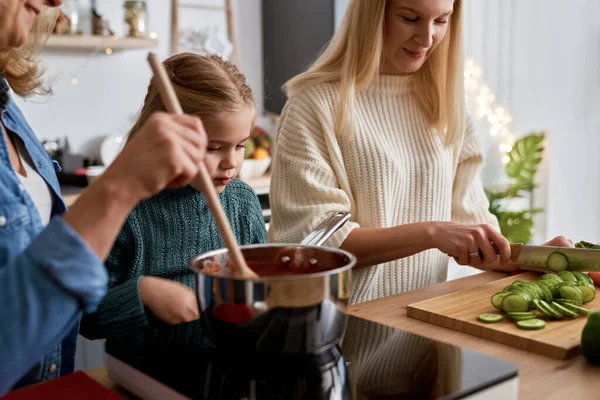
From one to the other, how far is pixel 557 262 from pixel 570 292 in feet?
0.61

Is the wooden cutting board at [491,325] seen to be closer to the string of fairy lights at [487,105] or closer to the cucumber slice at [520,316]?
the cucumber slice at [520,316]

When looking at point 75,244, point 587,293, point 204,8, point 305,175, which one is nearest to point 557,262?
point 587,293

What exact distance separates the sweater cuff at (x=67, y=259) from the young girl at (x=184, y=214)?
0.34m

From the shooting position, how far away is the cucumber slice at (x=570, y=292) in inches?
44.6

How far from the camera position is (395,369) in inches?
31.1

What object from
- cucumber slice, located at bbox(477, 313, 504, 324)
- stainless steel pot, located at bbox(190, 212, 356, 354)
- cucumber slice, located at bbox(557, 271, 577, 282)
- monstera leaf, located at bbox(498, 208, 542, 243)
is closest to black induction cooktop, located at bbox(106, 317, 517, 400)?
stainless steel pot, located at bbox(190, 212, 356, 354)

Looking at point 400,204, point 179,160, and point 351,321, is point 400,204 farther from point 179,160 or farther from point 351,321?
point 179,160

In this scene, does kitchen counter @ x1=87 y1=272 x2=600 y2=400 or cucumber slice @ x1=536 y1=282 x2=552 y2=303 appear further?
cucumber slice @ x1=536 y1=282 x2=552 y2=303

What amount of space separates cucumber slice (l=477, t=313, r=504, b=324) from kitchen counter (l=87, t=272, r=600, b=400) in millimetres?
35

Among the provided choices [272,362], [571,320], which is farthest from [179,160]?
[571,320]

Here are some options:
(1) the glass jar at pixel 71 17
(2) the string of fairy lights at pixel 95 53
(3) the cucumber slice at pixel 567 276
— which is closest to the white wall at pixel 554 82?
(2) the string of fairy lights at pixel 95 53

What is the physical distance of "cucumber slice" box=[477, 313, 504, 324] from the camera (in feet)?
3.48

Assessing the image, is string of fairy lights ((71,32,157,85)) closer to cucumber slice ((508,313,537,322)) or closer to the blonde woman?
the blonde woman

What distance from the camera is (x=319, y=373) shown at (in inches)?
29.5
